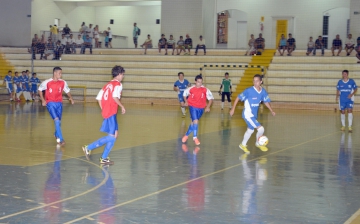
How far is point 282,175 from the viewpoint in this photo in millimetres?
10648

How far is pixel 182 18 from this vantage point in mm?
42531

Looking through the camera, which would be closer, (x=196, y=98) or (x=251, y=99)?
(x=251, y=99)

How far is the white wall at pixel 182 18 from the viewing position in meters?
42.3

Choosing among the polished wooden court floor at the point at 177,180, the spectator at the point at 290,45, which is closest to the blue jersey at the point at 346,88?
the polished wooden court floor at the point at 177,180

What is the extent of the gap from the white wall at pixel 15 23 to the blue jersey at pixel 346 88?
29414 mm

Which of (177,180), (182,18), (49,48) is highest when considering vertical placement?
(182,18)

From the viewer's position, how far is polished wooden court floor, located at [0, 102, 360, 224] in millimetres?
7470

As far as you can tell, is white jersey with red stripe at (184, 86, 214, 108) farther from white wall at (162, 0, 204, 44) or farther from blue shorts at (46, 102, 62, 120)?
white wall at (162, 0, 204, 44)

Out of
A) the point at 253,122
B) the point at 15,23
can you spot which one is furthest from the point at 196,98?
the point at 15,23

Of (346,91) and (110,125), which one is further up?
(346,91)

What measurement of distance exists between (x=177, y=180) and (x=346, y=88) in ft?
40.1

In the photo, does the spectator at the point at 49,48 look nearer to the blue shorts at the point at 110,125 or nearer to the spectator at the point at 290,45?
the spectator at the point at 290,45

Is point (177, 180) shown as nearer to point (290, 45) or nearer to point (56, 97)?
point (56, 97)

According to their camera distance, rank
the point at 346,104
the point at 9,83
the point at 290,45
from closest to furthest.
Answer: the point at 346,104 < the point at 9,83 < the point at 290,45
